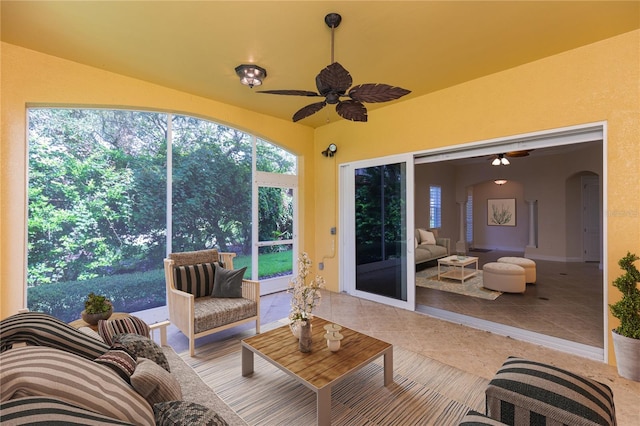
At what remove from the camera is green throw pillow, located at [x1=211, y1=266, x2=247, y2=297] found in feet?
10.5

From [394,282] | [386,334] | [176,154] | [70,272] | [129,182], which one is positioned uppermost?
[176,154]

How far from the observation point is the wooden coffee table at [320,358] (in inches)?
69.5

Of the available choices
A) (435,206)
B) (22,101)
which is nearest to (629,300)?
(22,101)

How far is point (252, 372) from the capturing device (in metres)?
2.44

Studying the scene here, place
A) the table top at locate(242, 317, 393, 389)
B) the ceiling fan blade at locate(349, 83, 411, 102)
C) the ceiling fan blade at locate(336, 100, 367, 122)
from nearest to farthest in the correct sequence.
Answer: the table top at locate(242, 317, 393, 389) → the ceiling fan blade at locate(349, 83, 411, 102) → the ceiling fan blade at locate(336, 100, 367, 122)

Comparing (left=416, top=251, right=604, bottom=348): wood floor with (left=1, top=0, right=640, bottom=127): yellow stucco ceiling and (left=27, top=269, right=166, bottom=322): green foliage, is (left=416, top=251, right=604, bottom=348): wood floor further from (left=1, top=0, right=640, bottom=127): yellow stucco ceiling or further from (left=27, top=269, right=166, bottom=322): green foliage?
(left=27, top=269, right=166, bottom=322): green foliage

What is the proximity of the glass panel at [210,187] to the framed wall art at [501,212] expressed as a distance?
8605 millimetres

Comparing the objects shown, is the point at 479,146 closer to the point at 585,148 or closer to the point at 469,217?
the point at 585,148

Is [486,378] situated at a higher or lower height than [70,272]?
lower

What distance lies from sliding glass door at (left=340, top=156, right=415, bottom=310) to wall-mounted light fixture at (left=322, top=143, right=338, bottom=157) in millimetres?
371

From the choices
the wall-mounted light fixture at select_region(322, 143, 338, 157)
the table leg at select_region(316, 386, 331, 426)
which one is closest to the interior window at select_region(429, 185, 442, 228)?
the wall-mounted light fixture at select_region(322, 143, 338, 157)

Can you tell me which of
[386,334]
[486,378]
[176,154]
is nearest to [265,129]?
[176,154]

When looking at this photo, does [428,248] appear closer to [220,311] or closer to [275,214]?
[275,214]

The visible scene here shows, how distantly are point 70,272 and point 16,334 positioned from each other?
8.38 ft
